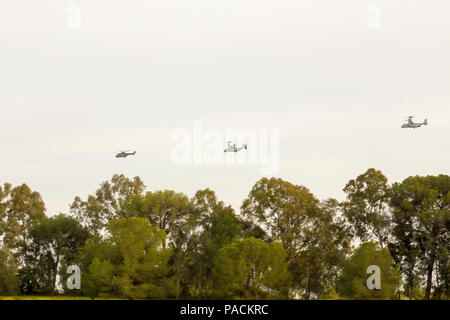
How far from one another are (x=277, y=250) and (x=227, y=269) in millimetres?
6423

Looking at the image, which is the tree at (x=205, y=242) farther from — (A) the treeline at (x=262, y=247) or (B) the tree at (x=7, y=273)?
(B) the tree at (x=7, y=273)

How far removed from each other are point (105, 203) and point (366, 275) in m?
43.6

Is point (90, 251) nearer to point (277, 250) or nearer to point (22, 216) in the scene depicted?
point (22, 216)

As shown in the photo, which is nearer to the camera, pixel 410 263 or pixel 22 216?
pixel 410 263

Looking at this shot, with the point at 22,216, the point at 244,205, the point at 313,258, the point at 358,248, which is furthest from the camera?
the point at 22,216

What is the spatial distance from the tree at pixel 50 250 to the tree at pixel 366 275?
39.8 m

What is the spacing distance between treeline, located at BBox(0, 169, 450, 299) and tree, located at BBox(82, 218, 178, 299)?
127mm

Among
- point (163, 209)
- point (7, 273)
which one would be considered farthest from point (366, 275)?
point (7, 273)

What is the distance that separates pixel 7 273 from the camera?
91.5m

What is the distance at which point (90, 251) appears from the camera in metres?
91.6

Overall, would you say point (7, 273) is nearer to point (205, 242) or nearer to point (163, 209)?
point (163, 209)
